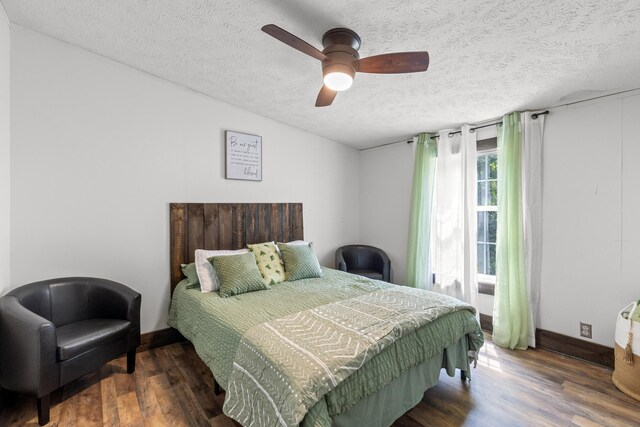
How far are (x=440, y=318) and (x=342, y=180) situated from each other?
2722mm

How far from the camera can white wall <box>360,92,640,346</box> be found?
7.45 feet

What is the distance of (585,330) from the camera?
2.47 meters

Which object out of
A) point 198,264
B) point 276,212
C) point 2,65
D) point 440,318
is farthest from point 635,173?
point 2,65

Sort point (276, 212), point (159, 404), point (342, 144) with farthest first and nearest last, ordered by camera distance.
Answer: point (342, 144) → point (276, 212) → point (159, 404)

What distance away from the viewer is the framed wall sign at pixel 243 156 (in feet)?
10.3

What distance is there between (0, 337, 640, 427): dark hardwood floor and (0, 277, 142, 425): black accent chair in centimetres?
20

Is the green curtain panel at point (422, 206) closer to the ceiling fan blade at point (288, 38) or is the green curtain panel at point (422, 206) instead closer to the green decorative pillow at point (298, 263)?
the green decorative pillow at point (298, 263)

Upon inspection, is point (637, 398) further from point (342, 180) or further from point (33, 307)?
point (33, 307)

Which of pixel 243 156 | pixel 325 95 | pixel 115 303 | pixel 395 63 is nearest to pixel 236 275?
pixel 115 303

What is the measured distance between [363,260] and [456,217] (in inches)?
54.5

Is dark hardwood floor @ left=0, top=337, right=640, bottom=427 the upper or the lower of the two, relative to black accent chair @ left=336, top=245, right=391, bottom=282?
lower

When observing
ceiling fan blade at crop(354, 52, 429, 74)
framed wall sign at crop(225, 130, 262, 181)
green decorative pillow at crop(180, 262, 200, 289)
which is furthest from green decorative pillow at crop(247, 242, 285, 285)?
ceiling fan blade at crop(354, 52, 429, 74)

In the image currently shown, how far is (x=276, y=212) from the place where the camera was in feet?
11.6

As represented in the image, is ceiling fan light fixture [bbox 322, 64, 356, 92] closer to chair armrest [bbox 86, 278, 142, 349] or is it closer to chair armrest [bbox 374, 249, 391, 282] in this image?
chair armrest [bbox 86, 278, 142, 349]
